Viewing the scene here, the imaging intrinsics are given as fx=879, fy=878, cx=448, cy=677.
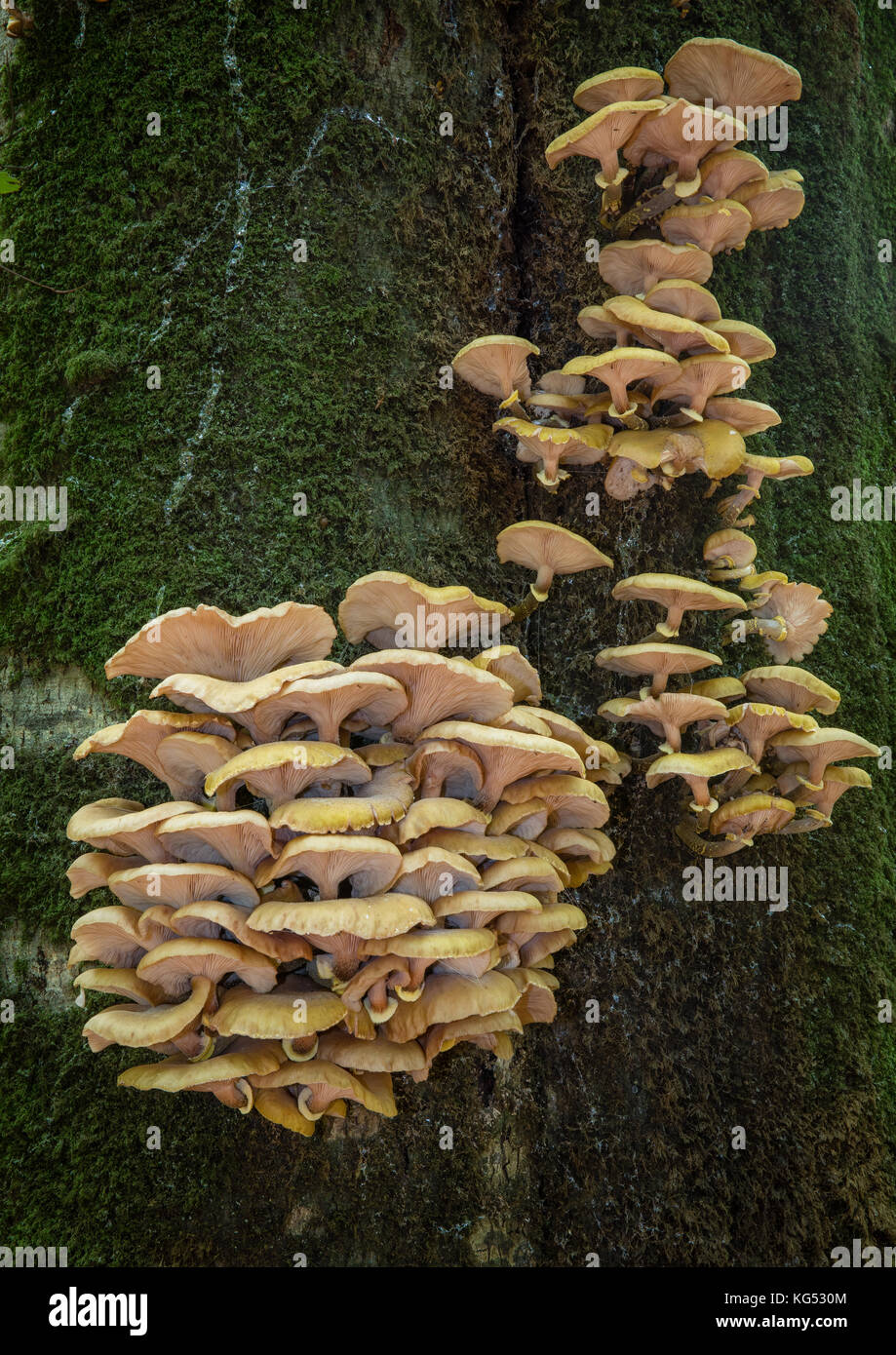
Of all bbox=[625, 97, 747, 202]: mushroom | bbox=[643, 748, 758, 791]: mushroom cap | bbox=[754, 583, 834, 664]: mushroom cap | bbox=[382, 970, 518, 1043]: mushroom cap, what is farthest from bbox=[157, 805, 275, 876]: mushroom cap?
bbox=[625, 97, 747, 202]: mushroom

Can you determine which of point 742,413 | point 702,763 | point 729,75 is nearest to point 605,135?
point 729,75

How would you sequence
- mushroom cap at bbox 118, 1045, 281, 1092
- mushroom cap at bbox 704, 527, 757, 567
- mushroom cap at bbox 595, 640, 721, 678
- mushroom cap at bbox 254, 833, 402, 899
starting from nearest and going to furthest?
Answer: mushroom cap at bbox 254, 833, 402, 899
mushroom cap at bbox 118, 1045, 281, 1092
mushroom cap at bbox 595, 640, 721, 678
mushroom cap at bbox 704, 527, 757, 567

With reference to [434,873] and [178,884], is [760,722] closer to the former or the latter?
[434,873]

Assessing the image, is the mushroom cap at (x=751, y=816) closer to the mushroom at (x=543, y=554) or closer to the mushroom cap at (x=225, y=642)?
the mushroom at (x=543, y=554)

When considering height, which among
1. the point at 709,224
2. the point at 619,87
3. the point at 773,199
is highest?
the point at 619,87

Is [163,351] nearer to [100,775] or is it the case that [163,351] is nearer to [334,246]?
[334,246]

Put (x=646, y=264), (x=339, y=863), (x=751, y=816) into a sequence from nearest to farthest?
1. (x=339, y=863)
2. (x=751, y=816)
3. (x=646, y=264)

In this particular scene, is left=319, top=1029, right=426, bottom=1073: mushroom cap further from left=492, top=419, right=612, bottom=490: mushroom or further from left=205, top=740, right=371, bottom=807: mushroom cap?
left=492, top=419, right=612, bottom=490: mushroom
